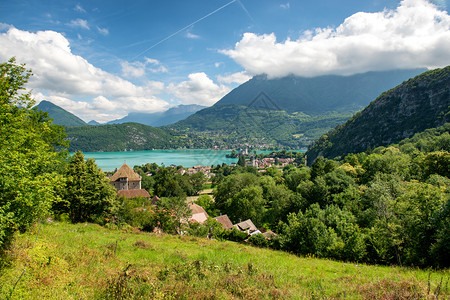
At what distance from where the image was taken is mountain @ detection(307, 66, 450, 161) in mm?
67750

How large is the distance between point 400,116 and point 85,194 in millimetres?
96770

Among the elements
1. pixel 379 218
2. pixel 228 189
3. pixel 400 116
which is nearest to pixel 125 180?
pixel 228 189

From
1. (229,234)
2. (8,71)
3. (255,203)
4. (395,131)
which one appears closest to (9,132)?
(8,71)

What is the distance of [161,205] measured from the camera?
20.5 meters

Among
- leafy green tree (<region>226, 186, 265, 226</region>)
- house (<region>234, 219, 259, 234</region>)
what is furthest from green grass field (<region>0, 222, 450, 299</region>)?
leafy green tree (<region>226, 186, 265, 226</region>)

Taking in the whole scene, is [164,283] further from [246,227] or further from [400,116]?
[400,116]

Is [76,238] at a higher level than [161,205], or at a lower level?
higher

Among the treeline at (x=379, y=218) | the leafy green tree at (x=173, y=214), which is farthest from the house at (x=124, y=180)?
the treeline at (x=379, y=218)

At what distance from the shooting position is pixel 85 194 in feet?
54.2

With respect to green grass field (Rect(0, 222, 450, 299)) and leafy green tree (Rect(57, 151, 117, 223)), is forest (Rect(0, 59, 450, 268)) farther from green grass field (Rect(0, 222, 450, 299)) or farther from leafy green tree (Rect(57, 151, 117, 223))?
green grass field (Rect(0, 222, 450, 299))

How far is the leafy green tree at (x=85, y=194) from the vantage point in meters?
16.0

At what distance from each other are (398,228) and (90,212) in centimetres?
2077

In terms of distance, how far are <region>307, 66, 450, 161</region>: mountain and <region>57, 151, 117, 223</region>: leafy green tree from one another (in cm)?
7902

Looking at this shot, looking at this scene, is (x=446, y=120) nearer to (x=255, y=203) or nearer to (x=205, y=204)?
(x=255, y=203)
